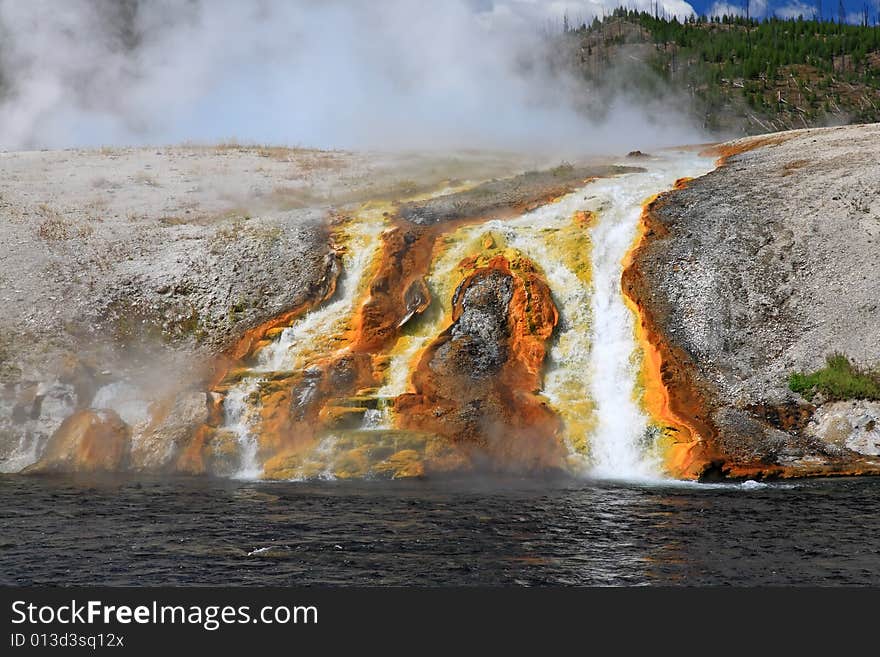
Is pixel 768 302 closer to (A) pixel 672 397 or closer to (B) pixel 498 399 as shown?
(A) pixel 672 397

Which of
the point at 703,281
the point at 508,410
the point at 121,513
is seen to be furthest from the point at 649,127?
the point at 121,513

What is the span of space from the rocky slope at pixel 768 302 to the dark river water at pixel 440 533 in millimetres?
2371

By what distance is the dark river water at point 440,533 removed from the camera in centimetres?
1231

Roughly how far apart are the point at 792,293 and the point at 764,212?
15.8ft

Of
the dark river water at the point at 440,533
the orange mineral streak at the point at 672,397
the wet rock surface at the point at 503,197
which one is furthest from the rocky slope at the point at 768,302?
the wet rock surface at the point at 503,197

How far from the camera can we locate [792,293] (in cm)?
2569

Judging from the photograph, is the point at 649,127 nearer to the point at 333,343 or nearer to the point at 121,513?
the point at 333,343

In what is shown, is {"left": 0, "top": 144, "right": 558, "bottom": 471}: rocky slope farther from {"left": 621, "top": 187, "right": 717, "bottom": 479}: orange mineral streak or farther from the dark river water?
{"left": 621, "top": 187, "right": 717, "bottom": 479}: orange mineral streak

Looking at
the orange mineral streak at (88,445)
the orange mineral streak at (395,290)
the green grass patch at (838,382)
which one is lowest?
the orange mineral streak at (88,445)

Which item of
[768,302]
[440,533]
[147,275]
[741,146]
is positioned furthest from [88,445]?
[741,146]

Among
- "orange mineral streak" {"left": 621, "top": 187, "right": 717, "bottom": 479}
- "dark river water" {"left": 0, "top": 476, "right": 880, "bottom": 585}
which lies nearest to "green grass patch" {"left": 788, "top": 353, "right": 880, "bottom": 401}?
"orange mineral streak" {"left": 621, "top": 187, "right": 717, "bottom": 479}

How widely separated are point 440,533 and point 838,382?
1273 centimetres

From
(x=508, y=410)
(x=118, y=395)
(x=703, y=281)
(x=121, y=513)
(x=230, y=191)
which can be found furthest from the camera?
(x=230, y=191)

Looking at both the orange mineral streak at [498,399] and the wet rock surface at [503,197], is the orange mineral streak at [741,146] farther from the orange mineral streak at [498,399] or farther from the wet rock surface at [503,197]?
the orange mineral streak at [498,399]
